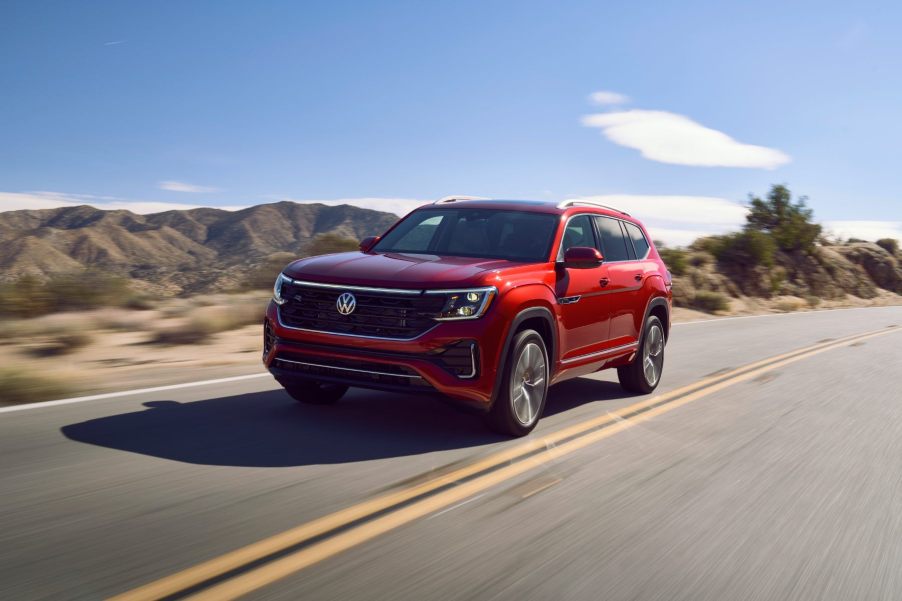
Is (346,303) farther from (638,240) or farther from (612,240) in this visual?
(638,240)

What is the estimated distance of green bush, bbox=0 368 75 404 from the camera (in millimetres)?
7242

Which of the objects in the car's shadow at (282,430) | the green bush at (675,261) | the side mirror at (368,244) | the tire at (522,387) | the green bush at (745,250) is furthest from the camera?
the green bush at (745,250)

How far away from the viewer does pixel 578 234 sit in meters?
7.78

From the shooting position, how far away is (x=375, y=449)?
19.4 feet

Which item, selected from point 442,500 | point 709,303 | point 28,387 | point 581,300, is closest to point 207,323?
point 28,387

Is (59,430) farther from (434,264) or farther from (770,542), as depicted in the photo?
(770,542)

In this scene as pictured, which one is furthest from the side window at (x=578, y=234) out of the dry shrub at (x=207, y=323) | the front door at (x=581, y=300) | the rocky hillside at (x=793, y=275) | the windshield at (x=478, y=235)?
the rocky hillside at (x=793, y=275)

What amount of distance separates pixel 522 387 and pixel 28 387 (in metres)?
4.22

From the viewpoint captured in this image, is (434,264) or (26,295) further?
(26,295)

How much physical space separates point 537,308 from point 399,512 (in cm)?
243

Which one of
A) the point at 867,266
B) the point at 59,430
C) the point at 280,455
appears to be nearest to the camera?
the point at 280,455

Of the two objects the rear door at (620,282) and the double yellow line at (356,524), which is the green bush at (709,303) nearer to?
the rear door at (620,282)

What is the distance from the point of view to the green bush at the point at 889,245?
63.3 metres

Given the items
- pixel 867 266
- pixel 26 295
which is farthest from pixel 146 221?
pixel 26 295
